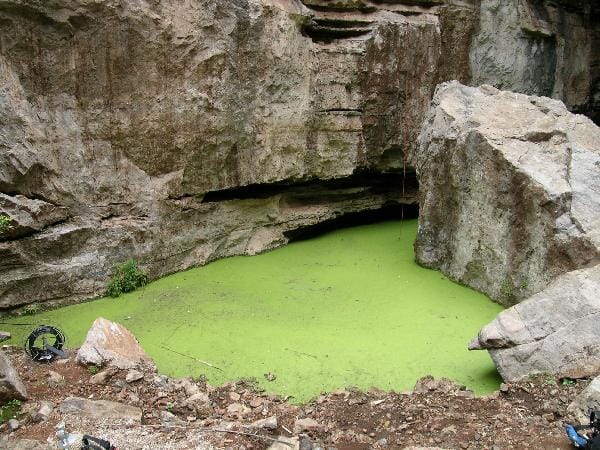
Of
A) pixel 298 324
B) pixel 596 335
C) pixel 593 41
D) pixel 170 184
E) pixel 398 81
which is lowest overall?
pixel 298 324

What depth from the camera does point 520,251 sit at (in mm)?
5516

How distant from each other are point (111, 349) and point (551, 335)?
319 cm

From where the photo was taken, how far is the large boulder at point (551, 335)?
412cm

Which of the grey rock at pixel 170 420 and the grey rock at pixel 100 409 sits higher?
the grey rock at pixel 100 409

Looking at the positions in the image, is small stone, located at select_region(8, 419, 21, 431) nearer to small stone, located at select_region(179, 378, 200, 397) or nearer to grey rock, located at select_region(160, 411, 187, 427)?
grey rock, located at select_region(160, 411, 187, 427)

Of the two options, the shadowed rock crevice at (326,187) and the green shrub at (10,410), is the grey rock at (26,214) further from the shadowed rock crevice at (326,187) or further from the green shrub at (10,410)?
the green shrub at (10,410)

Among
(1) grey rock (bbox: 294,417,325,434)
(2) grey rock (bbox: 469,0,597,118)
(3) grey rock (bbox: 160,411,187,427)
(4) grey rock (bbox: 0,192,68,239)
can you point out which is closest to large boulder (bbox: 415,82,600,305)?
(2) grey rock (bbox: 469,0,597,118)

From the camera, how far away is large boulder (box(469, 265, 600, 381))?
13.5 feet

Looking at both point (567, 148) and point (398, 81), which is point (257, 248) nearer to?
point (398, 81)

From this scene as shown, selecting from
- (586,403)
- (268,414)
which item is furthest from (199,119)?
(586,403)

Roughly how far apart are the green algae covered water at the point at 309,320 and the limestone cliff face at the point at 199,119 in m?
0.50

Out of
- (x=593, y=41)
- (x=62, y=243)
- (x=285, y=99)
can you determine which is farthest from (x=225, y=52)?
(x=593, y=41)

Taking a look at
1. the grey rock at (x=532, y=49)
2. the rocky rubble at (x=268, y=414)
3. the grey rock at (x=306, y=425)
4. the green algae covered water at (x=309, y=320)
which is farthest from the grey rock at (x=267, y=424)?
the grey rock at (x=532, y=49)

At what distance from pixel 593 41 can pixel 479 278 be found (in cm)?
536
